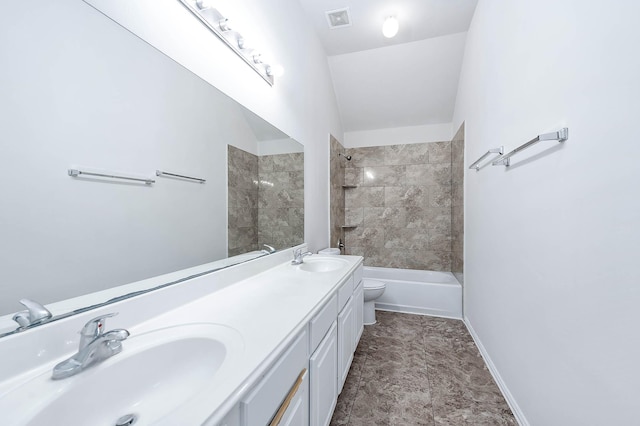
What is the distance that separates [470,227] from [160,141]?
257 cm

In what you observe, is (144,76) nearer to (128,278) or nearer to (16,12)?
(16,12)

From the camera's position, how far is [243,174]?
4.80ft

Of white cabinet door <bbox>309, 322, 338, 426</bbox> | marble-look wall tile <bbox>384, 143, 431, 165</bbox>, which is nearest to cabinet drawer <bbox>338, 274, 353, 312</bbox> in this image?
white cabinet door <bbox>309, 322, 338, 426</bbox>

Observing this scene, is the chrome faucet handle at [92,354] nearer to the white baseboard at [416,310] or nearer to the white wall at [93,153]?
the white wall at [93,153]

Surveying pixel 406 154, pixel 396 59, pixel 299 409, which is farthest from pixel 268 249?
pixel 406 154

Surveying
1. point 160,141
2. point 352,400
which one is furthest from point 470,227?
point 160,141

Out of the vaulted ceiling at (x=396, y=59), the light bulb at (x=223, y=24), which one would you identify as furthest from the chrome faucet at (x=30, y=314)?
the vaulted ceiling at (x=396, y=59)

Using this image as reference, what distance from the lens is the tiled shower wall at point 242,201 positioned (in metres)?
1.36

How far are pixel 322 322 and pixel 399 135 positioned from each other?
3.17 meters

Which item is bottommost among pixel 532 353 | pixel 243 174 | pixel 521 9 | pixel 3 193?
pixel 532 353

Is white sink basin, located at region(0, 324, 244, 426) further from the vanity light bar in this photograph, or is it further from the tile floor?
the vanity light bar

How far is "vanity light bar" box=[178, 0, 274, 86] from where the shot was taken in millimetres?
1123

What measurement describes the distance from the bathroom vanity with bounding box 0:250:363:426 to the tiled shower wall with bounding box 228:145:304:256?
0.33 meters

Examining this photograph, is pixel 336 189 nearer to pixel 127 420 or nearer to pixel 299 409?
pixel 299 409
